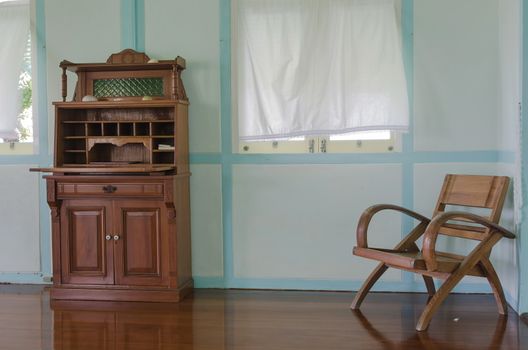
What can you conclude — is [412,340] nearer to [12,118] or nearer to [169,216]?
[169,216]

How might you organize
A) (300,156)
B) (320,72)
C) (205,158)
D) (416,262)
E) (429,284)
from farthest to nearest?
(205,158)
(300,156)
(320,72)
(429,284)
(416,262)

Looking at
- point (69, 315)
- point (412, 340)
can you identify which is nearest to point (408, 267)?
point (412, 340)

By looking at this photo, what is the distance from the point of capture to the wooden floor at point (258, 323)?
3.93 metres

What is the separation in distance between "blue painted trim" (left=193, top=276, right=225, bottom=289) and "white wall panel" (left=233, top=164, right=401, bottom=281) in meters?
0.18

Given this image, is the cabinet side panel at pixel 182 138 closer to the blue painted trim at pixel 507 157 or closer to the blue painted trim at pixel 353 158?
the blue painted trim at pixel 353 158

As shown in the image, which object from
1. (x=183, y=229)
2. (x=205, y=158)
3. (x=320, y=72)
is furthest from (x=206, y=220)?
(x=320, y=72)

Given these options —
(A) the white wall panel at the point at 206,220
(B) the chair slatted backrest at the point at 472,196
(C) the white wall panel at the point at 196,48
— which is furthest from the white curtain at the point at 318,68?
(B) the chair slatted backrest at the point at 472,196

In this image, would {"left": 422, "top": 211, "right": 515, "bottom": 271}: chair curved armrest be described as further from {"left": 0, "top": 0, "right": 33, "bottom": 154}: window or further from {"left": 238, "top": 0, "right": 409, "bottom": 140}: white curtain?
{"left": 0, "top": 0, "right": 33, "bottom": 154}: window

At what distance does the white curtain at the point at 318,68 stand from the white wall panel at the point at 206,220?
0.51 meters

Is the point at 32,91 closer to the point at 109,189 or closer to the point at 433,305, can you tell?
the point at 109,189

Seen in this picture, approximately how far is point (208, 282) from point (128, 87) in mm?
1835

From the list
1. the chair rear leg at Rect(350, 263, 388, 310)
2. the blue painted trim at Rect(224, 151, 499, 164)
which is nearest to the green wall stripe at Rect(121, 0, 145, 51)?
the blue painted trim at Rect(224, 151, 499, 164)

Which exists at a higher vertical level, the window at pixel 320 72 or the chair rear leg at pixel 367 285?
the window at pixel 320 72

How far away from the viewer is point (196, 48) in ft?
17.7
